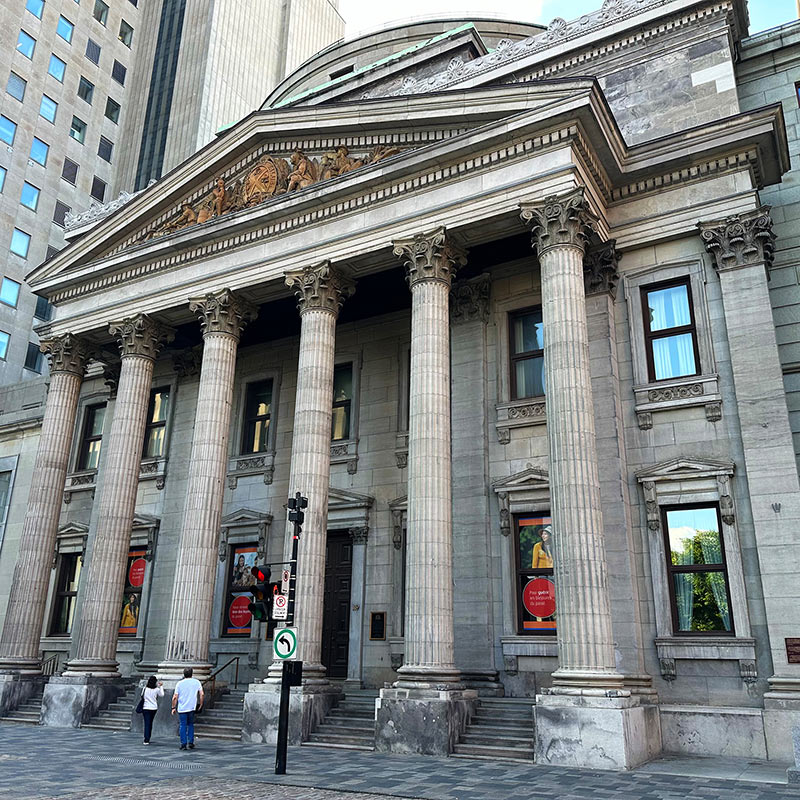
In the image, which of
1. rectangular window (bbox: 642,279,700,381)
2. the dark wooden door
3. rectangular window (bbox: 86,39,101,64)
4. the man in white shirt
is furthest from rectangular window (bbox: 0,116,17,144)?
rectangular window (bbox: 642,279,700,381)

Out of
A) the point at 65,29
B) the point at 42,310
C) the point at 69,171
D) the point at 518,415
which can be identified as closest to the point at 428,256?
the point at 518,415

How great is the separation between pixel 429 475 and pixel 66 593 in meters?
17.7

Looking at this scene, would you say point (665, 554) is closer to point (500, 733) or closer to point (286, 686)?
point (500, 733)

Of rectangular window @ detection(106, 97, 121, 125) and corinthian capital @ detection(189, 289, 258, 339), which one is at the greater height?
rectangular window @ detection(106, 97, 121, 125)

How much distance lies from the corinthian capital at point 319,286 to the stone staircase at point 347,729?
10170mm

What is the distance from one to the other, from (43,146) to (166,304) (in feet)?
114

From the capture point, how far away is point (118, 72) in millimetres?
58719

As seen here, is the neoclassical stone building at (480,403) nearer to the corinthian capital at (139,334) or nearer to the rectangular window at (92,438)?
the corinthian capital at (139,334)

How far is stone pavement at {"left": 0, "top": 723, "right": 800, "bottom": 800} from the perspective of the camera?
34.4 feet

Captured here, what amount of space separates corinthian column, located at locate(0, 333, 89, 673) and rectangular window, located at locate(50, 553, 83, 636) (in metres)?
3.60

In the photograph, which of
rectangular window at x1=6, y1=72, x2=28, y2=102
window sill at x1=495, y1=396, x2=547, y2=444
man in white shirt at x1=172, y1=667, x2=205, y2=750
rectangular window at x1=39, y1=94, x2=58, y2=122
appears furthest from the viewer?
rectangular window at x1=39, y1=94, x2=58, y2=122

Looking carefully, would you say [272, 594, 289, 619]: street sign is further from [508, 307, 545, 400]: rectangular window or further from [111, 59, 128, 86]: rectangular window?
[111, 59, 128, 86]: rectangular window

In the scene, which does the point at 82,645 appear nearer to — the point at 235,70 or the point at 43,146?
the point at 43,146

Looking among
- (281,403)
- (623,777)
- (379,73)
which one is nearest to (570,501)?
(623,777)
